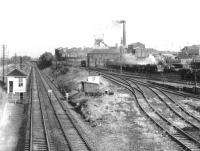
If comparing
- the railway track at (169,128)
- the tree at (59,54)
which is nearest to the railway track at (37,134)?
the railway track at (169,128)

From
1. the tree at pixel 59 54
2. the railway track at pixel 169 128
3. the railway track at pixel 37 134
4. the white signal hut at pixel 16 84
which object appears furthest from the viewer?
the tree at pixel 59 54

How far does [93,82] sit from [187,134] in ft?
67.3

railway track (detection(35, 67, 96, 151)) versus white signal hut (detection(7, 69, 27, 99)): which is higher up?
white signal hut (detection(7, 69, 27, 99))

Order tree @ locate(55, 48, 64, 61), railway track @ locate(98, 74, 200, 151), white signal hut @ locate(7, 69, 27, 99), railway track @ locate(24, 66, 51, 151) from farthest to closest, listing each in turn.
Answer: tree @ locate(55, 48, 64, 61) < white signal hut @ locate(7, 69, 27, 99) < railway track @ locate(24, 66, 51, 151) < railway track @ locate(98, 74, 200, 151)

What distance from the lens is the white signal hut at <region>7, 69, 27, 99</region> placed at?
34.9 metres

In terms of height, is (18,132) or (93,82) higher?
(93,82)

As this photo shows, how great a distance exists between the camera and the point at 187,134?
15.7 m

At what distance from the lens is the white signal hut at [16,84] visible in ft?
114

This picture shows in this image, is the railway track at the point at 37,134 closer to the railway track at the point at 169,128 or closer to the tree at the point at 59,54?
the railway track at the point at 169,128

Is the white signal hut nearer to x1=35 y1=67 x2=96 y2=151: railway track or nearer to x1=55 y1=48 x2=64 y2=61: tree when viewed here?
x1=35 y1=67 x2=96 y2=151: railway track

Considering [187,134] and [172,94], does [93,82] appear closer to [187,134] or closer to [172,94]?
[172,94]

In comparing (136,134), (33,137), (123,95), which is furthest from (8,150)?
(123,95)

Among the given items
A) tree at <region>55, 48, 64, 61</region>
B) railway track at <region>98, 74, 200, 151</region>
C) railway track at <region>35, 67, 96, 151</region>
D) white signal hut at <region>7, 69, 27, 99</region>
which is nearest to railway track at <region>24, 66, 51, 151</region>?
railway track at <region>35, 67, 96, 151</region>

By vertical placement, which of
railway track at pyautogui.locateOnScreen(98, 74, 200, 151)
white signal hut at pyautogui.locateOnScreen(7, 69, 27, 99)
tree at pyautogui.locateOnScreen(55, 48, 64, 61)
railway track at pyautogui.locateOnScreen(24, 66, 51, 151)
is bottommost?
railway track at pyautogui.locateOnScreen(24, 66, 51, 151)
